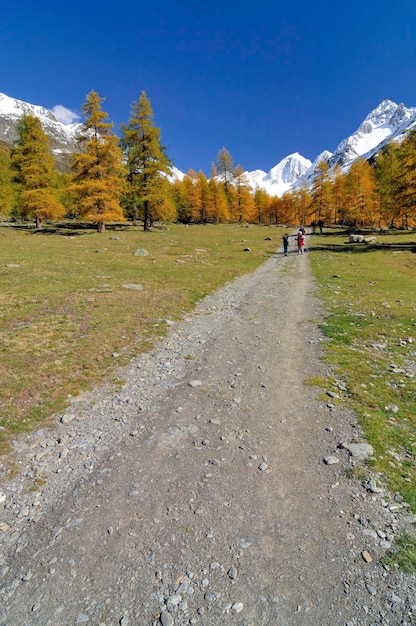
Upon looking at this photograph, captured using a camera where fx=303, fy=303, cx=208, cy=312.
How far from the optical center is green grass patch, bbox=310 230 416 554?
5.84 metres

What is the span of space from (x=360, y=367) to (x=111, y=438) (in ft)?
24.2

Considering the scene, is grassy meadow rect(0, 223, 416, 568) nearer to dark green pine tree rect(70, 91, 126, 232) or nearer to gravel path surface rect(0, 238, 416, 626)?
gravel path surface rect(0, 238, 416, 626)

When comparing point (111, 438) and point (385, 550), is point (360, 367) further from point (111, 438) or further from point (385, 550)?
point (111, 438)

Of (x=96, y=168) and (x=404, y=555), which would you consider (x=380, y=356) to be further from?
(x=96, y=168)

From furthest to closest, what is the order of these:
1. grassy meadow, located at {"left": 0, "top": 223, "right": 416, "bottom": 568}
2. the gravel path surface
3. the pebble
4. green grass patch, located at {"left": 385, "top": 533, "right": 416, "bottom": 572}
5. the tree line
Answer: the tree line < grassy meadow, located at {"left": 0, "top": 223, "right": 416, "bottom": 568} < the pebble < green grass patch, located at {"left": 385, "top": 533, "right": 416, "bottom": 572} < the gravel path surface

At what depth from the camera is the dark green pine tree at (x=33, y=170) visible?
45062 millimetres

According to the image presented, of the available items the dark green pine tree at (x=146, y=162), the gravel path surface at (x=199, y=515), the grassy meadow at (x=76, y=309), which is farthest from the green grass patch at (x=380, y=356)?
the dark green pine tree at (x=146, y=162)

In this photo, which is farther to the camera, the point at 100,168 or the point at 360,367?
the point at 100,168

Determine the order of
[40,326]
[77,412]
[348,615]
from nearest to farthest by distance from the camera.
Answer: [348,615] → [77,412] → [40,326]

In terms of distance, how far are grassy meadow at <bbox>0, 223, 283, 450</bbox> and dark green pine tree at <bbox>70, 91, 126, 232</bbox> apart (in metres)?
12.3

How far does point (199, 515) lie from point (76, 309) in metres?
11.7

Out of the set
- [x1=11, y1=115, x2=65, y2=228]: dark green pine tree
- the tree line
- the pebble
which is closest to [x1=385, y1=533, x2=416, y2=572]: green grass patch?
the pebble

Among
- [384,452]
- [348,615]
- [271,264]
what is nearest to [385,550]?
[348,615]

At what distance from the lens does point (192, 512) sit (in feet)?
15.7
